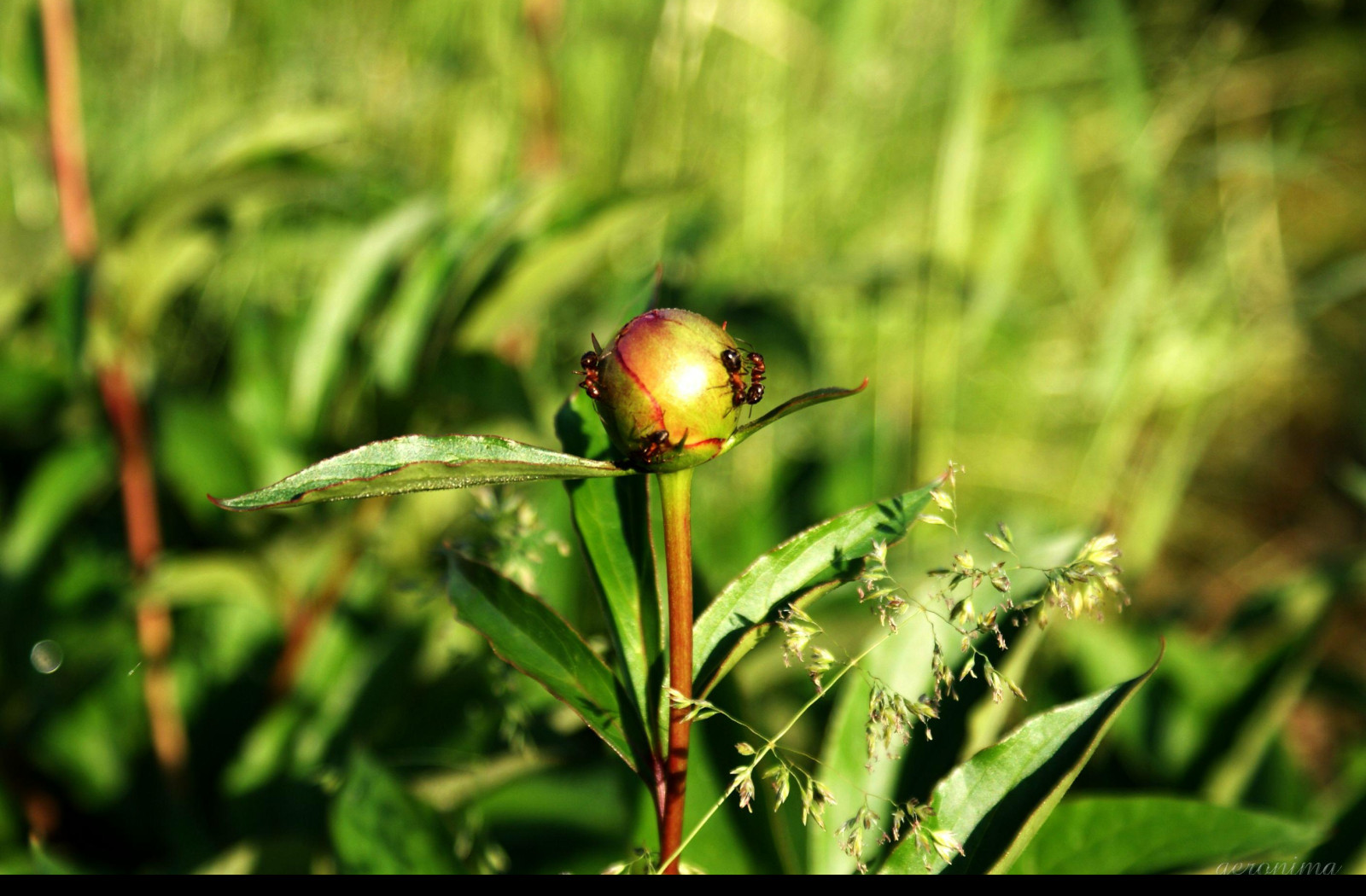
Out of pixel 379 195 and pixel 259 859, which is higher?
pixel 379 195

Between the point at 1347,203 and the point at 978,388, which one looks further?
the point at 1347,203

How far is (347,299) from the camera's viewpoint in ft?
2.61

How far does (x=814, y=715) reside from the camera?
865mm

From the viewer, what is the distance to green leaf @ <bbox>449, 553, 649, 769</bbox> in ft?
1.26

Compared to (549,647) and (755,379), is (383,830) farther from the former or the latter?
(755,379)

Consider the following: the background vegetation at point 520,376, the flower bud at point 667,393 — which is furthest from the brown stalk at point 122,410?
the flower bud at point 667,393

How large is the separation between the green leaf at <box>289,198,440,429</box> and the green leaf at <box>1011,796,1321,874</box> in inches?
24.2

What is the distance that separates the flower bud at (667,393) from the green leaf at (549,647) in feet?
0.33

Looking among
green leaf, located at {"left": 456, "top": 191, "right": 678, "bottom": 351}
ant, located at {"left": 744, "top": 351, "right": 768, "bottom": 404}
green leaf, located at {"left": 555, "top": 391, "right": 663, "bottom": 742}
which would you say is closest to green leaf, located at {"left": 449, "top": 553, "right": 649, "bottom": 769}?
green leaf, located at {"left": 555, "top": 391, "right": 663, "bottom": 742}

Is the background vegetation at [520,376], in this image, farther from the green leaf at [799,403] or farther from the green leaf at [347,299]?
the green leaf at [799,403]
